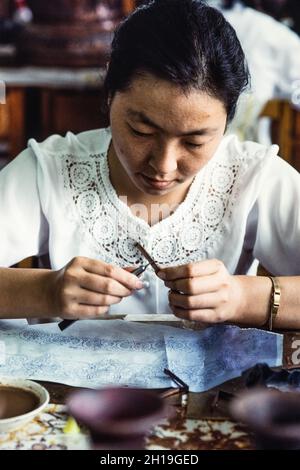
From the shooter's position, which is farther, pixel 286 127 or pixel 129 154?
pixel 286 127

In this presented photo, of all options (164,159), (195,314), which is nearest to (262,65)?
(164,159)

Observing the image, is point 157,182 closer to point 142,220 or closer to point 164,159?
point 164,159

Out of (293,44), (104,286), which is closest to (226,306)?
(104,286)

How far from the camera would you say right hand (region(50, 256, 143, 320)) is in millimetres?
1028

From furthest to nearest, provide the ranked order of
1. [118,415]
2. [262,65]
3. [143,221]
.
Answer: [262,65], [143,221], [118,415]

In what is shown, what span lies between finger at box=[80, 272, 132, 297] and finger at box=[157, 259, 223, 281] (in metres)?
0.06

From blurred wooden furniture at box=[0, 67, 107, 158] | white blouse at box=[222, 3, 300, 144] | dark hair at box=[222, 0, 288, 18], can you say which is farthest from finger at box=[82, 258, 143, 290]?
dark hair at box=[222, 0, 288, 18]

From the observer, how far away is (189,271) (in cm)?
104

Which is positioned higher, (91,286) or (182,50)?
(182,50)

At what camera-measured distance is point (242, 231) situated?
1385 mm

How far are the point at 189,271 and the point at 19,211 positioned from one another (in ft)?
1.51

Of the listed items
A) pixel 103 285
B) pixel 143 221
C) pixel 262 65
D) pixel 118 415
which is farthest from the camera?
pixel 262 65

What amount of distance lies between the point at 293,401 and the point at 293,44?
2.53 m

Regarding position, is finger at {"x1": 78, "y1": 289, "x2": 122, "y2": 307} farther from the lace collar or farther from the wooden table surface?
the lace collar
